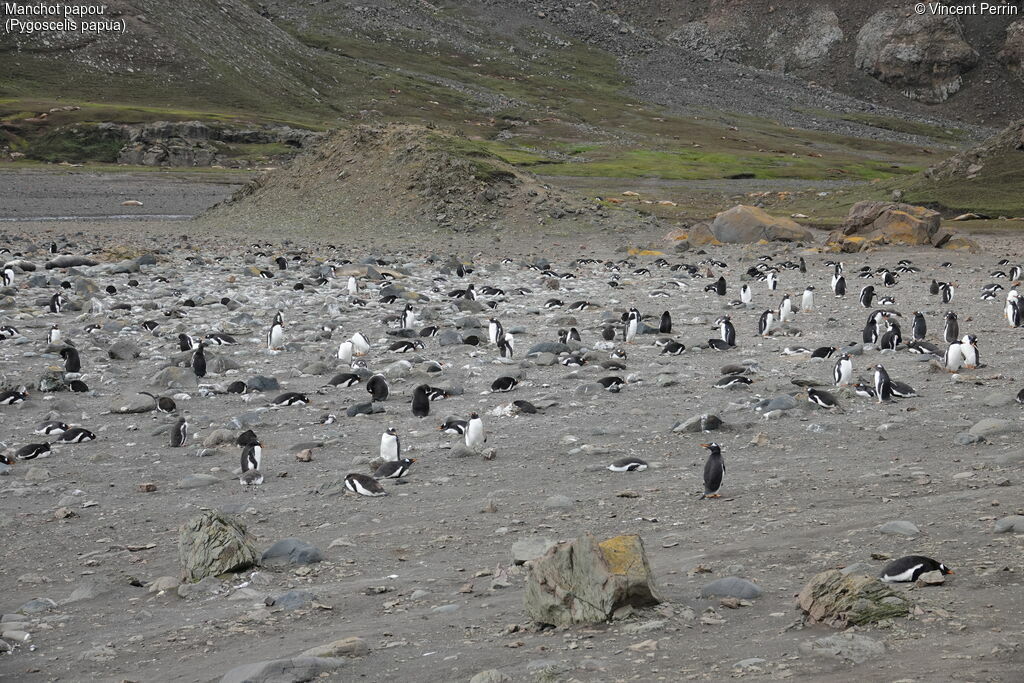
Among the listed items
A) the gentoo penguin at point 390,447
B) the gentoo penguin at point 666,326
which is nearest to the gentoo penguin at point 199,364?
the gentoo penguin at point 390,447

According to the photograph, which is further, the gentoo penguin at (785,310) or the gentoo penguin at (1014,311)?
the gentoo penguin at (785,310)

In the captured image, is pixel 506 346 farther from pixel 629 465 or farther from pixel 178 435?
pixel 629 465

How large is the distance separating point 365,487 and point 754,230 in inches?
1055

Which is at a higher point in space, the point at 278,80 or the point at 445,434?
the point at 278,80

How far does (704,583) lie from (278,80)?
106850mm

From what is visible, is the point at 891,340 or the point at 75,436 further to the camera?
the point at 891,340

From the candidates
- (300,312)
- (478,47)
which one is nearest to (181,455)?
(300,312)

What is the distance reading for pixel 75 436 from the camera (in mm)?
10547

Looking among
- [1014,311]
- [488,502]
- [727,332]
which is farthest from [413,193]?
[488,502]

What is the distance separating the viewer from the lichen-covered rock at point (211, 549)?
6914 mm

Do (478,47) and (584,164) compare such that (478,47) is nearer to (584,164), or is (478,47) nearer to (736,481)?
(584,164)

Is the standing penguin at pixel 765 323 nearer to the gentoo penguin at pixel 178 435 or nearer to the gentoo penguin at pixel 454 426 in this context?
the gentoo penguin at pixel 454 426

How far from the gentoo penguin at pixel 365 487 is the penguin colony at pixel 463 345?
0.04 feet

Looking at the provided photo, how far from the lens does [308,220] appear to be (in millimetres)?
35688
